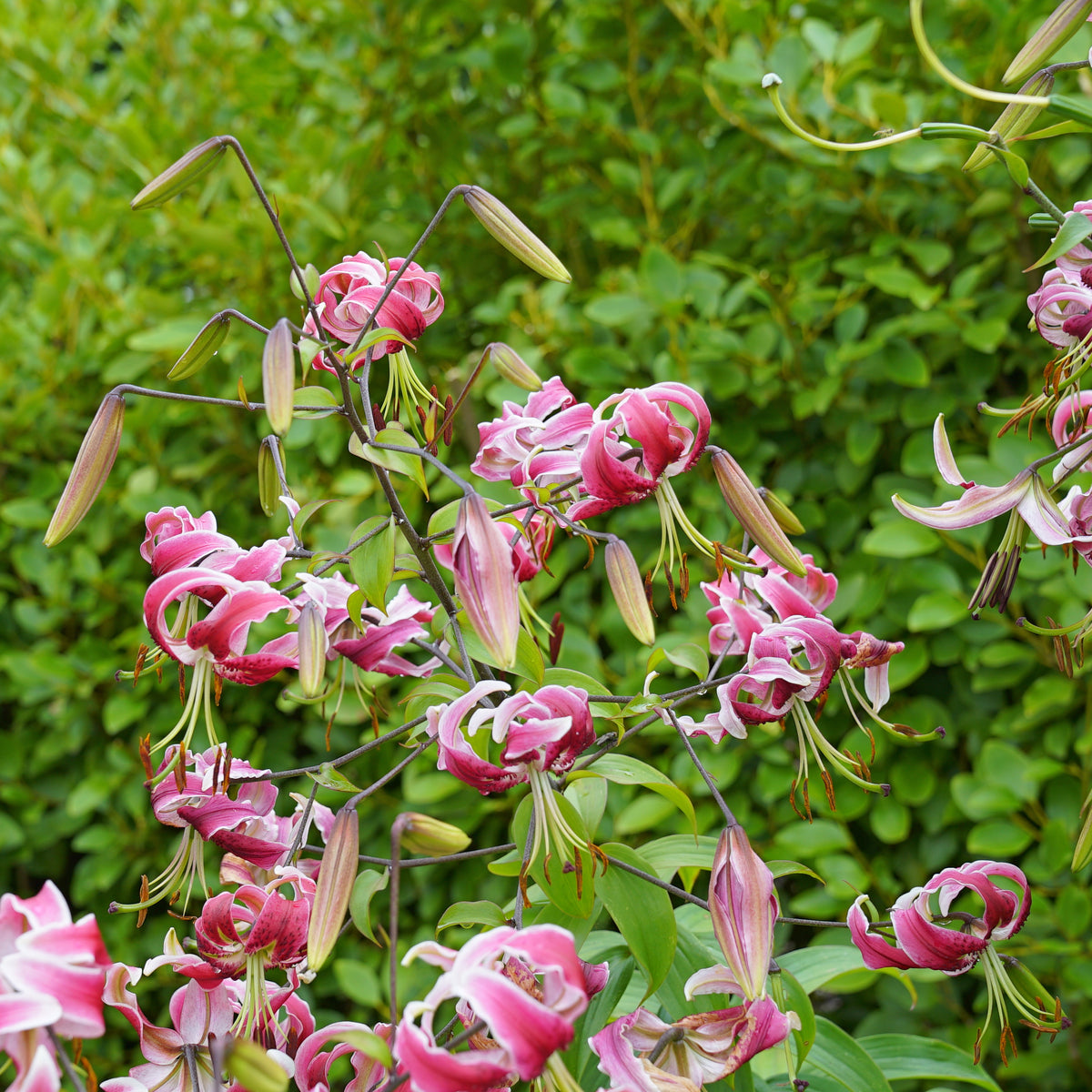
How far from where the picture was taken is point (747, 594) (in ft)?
2.17

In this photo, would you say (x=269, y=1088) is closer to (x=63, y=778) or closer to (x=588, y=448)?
(x=588, y=448)

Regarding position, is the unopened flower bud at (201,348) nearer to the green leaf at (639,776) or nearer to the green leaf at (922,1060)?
the green leaf at (639,776)

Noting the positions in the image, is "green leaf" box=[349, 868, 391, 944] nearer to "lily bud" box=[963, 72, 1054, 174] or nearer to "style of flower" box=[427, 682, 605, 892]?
"style of flower" box=[427, 682, 605, 892]

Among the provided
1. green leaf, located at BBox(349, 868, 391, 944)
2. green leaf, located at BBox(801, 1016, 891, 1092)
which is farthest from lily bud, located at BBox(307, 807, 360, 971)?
green leaf, located at BBox(801, 1016, 891, 1092)

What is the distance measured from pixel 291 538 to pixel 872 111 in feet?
2.86

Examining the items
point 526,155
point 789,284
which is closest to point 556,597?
point 789,284

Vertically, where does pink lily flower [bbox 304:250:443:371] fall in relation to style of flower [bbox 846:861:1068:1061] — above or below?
above

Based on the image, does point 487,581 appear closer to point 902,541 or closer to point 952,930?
point 952,930

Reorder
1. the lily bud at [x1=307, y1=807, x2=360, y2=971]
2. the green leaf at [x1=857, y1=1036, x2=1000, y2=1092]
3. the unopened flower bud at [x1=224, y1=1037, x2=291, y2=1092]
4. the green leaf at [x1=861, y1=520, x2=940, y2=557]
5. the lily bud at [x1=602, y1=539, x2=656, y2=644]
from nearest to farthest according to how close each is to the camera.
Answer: the unopened flower bud at [x1=224, y1=1037, x2=291, y2=1092], the lily bud at [x1=307, y1=807, x2=360, y2=971], the lily bud at [x1=602, y1=539, x2=656, y2=644], the green leaf at [x1=857, y1=1036, x2=1000, y2=1092], the green leaf at [x1=861, y1=520, x2=940, y2=557]

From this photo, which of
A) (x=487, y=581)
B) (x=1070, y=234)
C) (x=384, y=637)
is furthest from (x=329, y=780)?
(x=1070, y=234)

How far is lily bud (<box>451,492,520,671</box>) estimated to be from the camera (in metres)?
→ 0.46

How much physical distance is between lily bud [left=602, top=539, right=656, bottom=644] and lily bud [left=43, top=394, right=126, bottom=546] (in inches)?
10.2

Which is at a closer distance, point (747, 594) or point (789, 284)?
point (747, 594)

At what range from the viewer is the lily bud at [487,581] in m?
0.46
